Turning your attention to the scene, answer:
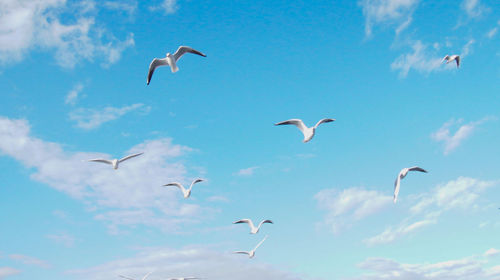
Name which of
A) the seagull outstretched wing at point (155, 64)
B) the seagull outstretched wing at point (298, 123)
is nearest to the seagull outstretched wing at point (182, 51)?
the seagull outstretched wing at point (155, 64)

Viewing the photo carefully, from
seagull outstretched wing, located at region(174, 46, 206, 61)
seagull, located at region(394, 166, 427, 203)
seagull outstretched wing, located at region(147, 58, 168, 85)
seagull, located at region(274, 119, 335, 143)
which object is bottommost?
seagull, located at region(394, 166, 427, 203)

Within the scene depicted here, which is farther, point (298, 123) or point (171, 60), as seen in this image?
point (298, 123)

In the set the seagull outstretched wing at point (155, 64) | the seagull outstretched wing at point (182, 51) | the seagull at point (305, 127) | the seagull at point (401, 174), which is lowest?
the seagull at point (401, 174)

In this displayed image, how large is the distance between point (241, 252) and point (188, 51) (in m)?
30.1

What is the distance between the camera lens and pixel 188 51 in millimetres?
41875

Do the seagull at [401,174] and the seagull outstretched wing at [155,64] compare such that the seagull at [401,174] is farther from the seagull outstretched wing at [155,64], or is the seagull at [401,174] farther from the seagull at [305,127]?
the seagull outstretched wing at [155,64]

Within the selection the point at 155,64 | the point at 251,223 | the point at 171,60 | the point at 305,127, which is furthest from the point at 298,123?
the point at 251,223

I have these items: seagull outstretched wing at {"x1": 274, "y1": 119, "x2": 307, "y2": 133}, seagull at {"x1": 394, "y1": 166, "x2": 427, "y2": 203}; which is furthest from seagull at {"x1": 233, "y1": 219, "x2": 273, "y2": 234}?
seagull at {"x1": 394, "y1": 166, "x2": 427, "y2": 203}

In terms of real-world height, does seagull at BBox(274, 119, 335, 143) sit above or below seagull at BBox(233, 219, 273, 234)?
above

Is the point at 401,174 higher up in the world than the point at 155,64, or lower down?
lower down

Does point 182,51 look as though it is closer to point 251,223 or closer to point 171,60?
point 171,60

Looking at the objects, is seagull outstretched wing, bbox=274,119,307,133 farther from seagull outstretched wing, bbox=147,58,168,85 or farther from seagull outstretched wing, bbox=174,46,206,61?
seagull outstretched wing, bbox=147,58,168,85

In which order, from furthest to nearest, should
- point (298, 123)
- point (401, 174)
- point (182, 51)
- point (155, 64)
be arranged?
point (155, 64)
point (298, 123)
point (182, 51)
point (401, 174)

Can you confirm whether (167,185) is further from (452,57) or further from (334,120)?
(452,57)
